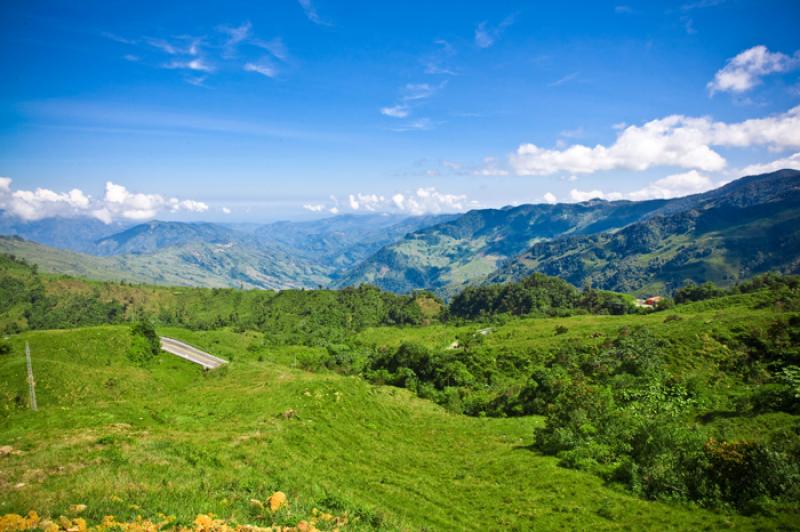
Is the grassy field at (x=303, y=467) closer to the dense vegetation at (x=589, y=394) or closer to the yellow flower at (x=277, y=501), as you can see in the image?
the dense vegetation at (x=589, y=394)

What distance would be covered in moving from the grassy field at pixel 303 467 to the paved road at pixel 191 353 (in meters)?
39.0

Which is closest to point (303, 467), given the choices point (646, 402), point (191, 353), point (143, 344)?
point (646, 402)

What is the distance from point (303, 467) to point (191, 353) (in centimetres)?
8637

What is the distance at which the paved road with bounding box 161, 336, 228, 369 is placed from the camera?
9100 cm

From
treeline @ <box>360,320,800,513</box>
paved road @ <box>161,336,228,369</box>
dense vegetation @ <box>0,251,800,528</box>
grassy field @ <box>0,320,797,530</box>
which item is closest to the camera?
grassy field @ <box>0,320,797,530</box>

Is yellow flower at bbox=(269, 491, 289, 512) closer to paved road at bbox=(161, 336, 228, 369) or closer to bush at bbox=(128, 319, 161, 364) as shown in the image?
bush at bbox=(128, 319, 161, 364)

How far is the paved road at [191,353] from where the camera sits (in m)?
91.0

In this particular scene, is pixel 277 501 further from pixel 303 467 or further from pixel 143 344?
pixel 143 344

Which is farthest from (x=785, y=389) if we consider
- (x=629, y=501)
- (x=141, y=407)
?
(x=141, y=407)

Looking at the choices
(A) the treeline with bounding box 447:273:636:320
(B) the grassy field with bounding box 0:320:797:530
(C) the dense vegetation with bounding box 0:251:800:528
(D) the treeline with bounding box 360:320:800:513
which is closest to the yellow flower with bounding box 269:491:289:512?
(B) the grassy field with bounding box 0:320:797:530

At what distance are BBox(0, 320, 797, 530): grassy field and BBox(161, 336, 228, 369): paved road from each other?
38986 mm

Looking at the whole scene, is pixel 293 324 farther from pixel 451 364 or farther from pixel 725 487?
pixel 725 487

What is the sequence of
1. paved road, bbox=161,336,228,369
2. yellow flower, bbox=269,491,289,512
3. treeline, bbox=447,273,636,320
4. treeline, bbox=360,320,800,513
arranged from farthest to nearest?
treeline, bbox=447,273,636,320
paved road, bbox=161,336,228,369
treeline, bbox=360,320,800,513
yellow flower, bbox=269,491,289,512

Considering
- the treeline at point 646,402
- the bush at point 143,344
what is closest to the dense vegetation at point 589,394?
the treeline at point 646,402
